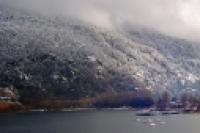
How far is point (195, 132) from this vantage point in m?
177

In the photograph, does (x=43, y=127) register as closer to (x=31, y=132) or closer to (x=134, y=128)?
(x=31, y=132)

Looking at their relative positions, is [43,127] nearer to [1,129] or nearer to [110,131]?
[1,129]

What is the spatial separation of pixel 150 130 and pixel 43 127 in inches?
1512

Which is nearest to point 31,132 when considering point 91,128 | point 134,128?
point 91,128

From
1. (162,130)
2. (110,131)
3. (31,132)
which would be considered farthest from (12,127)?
(162,130)

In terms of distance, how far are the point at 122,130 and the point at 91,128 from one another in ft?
42.0

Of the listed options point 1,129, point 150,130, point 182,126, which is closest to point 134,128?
point 150,130

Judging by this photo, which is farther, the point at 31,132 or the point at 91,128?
the point at 91,128

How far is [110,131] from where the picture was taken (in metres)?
179

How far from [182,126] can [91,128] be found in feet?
111

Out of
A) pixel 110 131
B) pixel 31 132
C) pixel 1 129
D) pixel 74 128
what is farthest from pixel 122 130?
pixel 1 129

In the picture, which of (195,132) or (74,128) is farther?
(74,128)

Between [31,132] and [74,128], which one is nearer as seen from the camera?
[31,132]

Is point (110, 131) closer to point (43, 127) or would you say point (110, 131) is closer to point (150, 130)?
point (150, 130)
